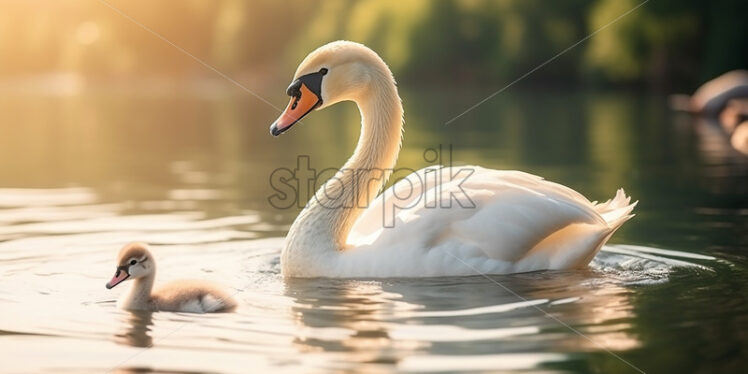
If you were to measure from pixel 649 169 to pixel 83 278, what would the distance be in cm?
Result: 962

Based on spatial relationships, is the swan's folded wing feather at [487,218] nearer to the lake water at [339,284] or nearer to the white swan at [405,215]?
the white swan at [405,215]

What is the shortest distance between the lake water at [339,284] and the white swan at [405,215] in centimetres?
18

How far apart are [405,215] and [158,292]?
1876 mm

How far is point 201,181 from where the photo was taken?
1459 centimetres

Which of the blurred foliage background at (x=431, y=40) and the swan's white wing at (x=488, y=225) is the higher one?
the blurred foliage background at (x=431, y=40)

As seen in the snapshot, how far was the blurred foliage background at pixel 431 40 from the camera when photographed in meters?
31.8

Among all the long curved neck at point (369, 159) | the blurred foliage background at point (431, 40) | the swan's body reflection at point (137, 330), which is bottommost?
the swan's body reflection at point (137, 330)

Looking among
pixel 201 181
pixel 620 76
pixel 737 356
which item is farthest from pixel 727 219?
pixel 620 76

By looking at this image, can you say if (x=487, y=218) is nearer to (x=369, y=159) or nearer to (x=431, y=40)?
(x=369, y=159)

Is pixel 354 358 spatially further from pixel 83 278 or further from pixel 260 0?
pixel 260 0

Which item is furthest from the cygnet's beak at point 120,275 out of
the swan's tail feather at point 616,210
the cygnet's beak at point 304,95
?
the swan's tail feather at point 616,210

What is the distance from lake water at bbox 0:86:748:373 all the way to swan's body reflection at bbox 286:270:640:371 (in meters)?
0.02

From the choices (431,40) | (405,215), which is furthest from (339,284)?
(431,40)

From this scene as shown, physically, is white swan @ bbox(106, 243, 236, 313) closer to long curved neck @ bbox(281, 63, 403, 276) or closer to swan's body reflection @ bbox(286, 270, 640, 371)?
swan's body reflection @ bbox(286, 270, 640, 371)
